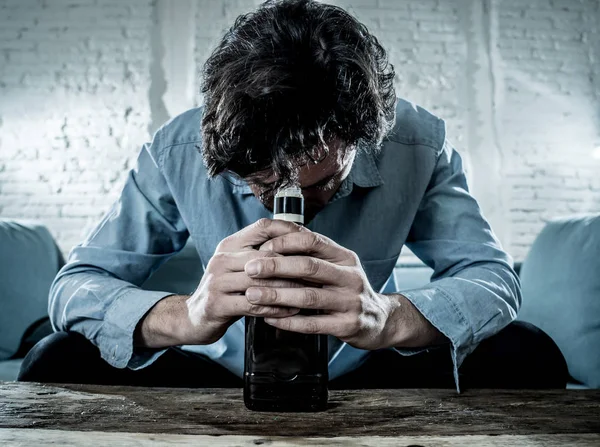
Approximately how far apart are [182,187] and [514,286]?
0.63 metres

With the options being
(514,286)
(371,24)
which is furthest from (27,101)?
(514,286)

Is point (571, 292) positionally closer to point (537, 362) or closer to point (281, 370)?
point (537, 362)

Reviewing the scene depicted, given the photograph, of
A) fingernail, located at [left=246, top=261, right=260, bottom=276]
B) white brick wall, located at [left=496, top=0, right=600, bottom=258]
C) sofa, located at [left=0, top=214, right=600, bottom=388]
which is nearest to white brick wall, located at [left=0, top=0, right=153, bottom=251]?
sofa, located at [left=0, top=214, right=600, bottom=388]

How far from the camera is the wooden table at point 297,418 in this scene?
0.62 metres

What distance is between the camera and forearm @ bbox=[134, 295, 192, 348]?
869 millimetres

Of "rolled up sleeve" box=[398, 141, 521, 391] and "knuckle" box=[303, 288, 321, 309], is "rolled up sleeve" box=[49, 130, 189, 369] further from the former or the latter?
"rolled up sleeve" box=[398, 141, 521, 391]

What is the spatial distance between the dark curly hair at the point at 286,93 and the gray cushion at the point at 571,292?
114cm

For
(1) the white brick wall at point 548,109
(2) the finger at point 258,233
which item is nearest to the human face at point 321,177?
(2) the finger at point 258,233

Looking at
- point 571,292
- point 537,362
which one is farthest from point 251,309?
point 571,292

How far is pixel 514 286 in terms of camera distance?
1.06 m

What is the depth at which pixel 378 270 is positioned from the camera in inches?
46.6

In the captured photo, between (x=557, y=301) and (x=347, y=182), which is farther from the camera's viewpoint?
(x=557, y=301)

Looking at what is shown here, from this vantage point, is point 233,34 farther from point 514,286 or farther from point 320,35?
point 514,286

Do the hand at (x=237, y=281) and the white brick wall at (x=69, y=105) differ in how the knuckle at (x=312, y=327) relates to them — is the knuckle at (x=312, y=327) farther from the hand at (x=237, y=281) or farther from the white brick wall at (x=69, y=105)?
the white brick wall at (x=69, y=105)
